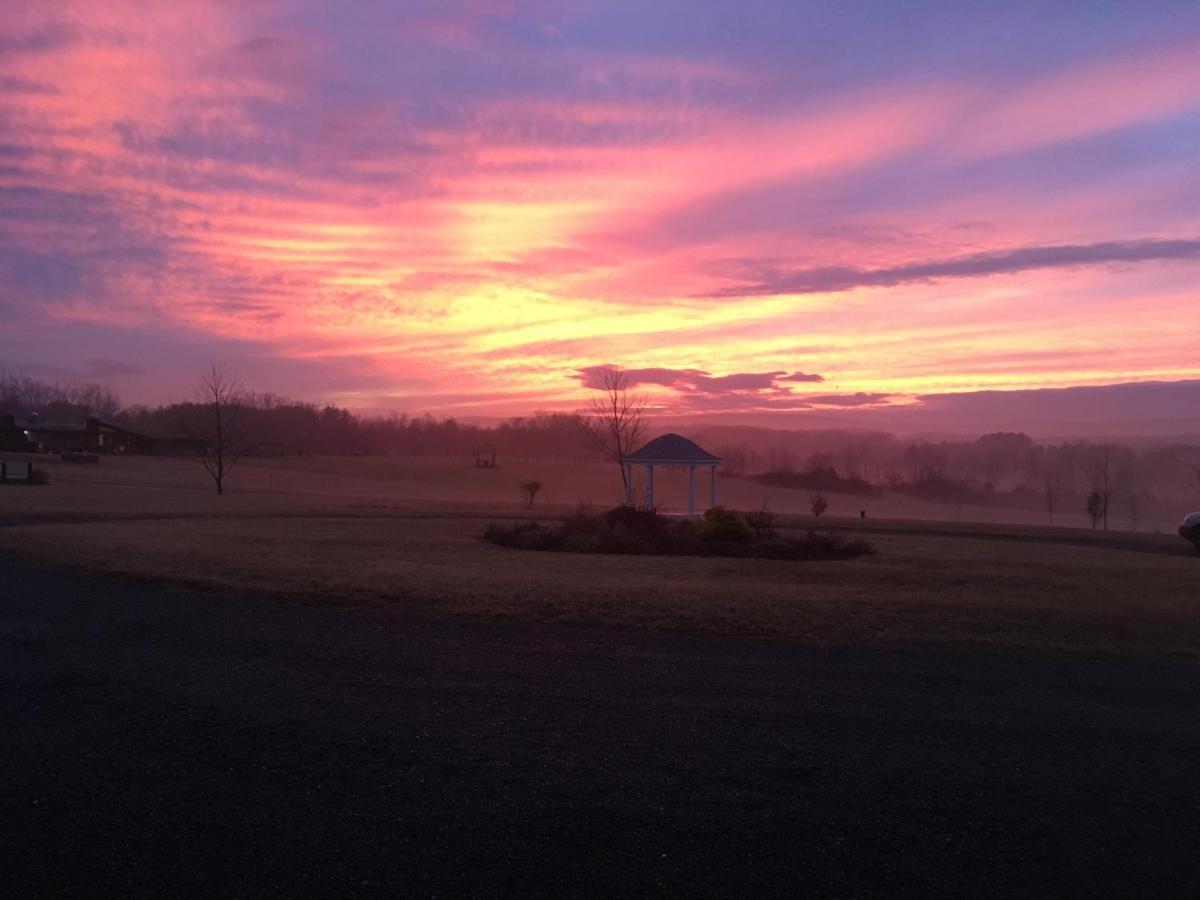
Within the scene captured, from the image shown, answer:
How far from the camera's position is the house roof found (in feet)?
115

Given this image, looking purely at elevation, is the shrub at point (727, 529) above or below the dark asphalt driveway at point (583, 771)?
above

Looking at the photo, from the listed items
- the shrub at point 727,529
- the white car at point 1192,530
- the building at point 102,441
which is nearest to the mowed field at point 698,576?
the white car at point 1192,530

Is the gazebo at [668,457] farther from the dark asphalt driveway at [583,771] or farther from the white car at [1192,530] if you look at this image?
the dark asphalt driveway at [583,771]

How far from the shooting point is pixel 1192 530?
2748cm

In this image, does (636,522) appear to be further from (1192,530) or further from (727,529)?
(1192,530)

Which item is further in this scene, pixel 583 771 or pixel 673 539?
pixel 673 539

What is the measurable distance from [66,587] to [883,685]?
11.9m

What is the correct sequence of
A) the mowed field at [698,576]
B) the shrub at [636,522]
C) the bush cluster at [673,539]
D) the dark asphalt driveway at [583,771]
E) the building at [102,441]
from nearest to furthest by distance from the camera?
the dark asphalt driveway at [583,771] → the mowed field at [698,576] → the bush cluster at [673,539] → the shrub at [636,522] → the building at [102,441]

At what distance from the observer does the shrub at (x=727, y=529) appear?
23328 millimetres

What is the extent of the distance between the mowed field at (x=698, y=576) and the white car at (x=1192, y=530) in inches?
23.8

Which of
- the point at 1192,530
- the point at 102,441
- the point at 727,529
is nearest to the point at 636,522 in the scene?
the point at 727,529

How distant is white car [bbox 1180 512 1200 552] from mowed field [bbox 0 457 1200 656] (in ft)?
1.99

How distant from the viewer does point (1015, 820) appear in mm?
5312

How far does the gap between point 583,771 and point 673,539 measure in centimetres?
1735
